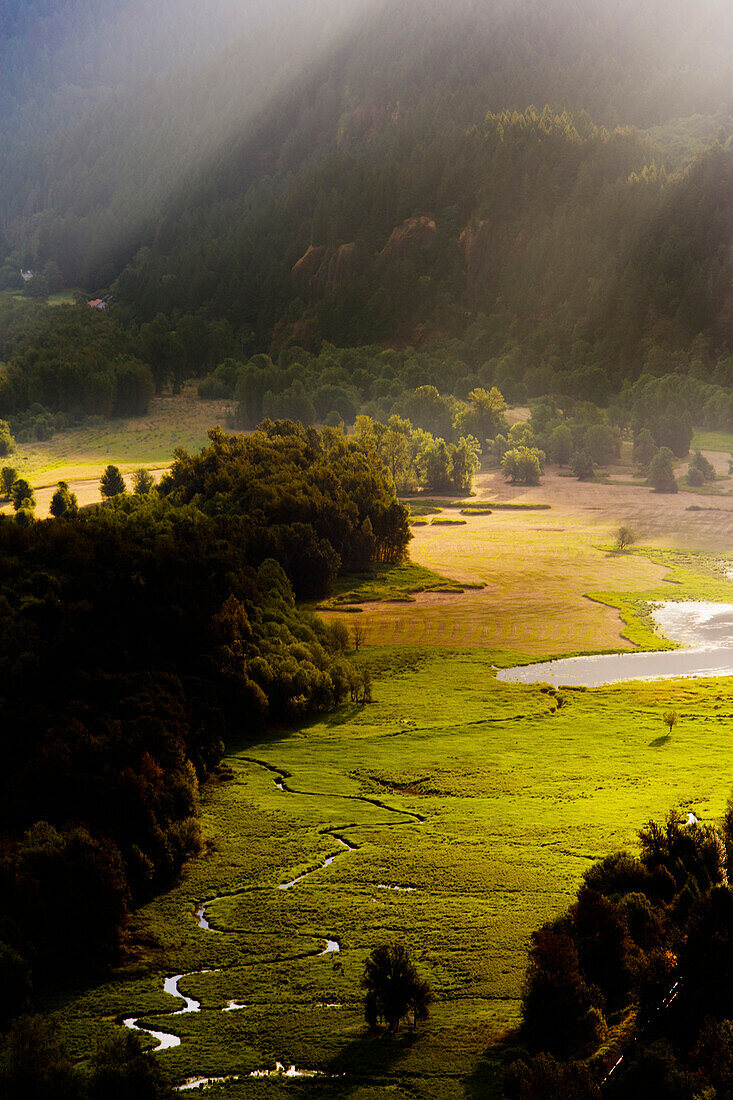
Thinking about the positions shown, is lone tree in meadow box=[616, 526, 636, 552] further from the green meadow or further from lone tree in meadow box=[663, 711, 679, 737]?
lone tree in meadow box=[663, 711, 679, 737]

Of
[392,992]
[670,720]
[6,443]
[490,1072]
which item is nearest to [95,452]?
[6,443]

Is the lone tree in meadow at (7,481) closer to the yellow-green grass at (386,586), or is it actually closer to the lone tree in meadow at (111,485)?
the lone tree in meadow at (111,485)

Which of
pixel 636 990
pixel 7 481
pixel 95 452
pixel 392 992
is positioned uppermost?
Result: pixel 95 452

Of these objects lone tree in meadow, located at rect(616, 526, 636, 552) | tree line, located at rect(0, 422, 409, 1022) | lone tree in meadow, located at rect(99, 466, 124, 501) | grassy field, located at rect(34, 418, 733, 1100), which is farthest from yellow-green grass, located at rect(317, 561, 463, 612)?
lone tree in meadow, located at rect(99, 466, 124, 501)

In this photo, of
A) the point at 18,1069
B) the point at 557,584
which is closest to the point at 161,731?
the point at 18,1069

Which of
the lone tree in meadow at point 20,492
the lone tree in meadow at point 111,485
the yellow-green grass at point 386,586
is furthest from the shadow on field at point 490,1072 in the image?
the lone tree in meadow at point 111,485

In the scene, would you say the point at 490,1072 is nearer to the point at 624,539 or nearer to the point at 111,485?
the point at 624,539
